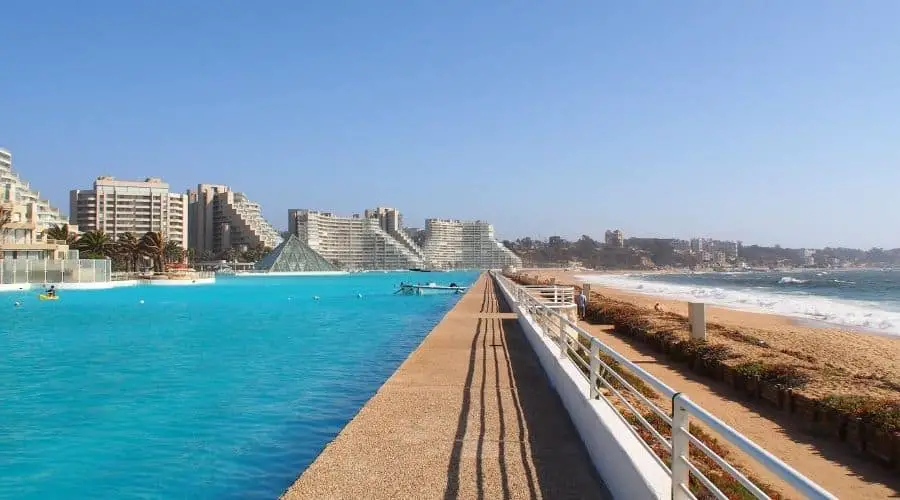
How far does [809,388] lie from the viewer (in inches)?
405

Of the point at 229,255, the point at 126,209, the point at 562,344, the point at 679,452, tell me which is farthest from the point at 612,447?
the point at 229,255

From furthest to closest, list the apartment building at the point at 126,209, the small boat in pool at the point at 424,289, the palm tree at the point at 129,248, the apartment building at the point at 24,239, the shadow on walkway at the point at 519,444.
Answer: the apartment building at the point at 126,209, the palm tree at the point at 129,248, the apartment building at the point at 24,239, the small boat in pool at the point at 424,289, the shadow on walkway at the point at 519,444

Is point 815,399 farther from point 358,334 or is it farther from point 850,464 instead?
point 358,334

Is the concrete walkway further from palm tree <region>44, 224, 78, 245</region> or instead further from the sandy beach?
palm tree <region>44, 224, 78, 245</region>

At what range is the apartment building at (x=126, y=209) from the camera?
6147 inches

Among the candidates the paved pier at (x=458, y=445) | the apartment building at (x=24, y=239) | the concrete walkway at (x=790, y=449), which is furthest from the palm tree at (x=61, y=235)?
the concrete walkway at (x=790, y=449)

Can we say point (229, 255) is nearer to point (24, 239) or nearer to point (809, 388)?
point (24, 239)

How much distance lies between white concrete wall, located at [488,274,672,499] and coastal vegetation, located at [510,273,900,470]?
3287 mm

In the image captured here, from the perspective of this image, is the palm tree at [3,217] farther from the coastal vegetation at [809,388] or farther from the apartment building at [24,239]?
the coastal vegetation at [809,388]

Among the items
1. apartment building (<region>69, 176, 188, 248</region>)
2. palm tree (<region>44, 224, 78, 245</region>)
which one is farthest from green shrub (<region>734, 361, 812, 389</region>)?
apartment building (<region>69, 176, 188, 248</region>)

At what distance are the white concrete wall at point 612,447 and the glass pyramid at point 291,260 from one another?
15232 centimetres

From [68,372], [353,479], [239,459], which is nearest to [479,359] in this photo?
[239,459]

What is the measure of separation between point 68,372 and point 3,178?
125 meters

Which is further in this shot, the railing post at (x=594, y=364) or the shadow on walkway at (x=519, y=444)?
the railing post at (x=594, y=364)
